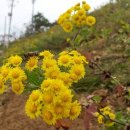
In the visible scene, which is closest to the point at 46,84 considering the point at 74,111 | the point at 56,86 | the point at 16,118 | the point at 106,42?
the point at 56,86

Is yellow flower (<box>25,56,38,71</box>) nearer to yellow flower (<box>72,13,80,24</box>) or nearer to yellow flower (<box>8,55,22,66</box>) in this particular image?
yellow flower (<box>8,55,22,66</box>)

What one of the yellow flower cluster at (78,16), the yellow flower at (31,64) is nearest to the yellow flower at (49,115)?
the yellow flower at (31,64)

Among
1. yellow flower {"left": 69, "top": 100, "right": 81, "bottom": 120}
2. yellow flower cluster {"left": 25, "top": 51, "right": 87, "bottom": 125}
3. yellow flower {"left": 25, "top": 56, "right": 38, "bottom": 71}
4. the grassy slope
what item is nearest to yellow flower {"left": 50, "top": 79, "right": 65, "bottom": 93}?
yellow flower cluster {"left": 25, "top": 51, "right": 87, "bottom": 125}

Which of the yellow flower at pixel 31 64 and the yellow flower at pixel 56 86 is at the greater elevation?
the yellow flower at pixel 31 64

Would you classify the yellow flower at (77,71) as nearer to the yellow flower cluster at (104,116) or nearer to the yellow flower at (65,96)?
the yellow flower at (65,96)

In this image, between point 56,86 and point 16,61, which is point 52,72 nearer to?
point 56,86

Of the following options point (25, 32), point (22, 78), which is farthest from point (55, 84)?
point (25, 32)

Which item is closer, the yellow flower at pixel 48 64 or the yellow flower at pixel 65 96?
the yellow flower at pixel 65 96
